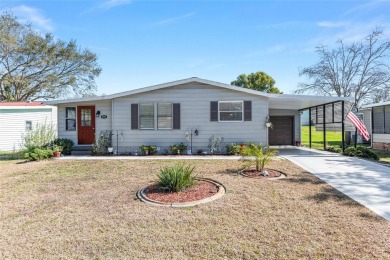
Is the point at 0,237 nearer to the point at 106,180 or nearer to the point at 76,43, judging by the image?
the point at 106,180

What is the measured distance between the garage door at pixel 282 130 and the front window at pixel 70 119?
37.5 feet

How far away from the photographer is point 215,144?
36.1ft

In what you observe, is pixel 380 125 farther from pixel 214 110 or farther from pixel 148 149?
pixel 148 149

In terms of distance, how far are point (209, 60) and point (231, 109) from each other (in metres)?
6.85

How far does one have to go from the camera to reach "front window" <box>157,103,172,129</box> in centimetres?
1118

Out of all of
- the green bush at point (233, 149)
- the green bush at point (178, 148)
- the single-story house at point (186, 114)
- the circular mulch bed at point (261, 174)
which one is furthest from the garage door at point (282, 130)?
the circular mulch bed at point (261, 174)

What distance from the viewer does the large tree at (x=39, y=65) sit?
853 inches

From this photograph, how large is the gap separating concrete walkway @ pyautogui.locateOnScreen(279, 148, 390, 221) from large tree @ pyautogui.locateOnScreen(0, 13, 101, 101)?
2456 centimetres

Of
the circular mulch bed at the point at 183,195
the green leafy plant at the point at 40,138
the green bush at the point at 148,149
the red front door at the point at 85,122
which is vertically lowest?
the circular mulch bed at the point at 183,195

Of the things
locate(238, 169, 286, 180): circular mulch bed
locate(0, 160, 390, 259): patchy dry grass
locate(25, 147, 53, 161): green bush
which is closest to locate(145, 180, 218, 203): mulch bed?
locate(0, 160, 390, 259): patchy dry grass

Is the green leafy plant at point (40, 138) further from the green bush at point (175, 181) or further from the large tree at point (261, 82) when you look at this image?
the large tree at point (261, 82)

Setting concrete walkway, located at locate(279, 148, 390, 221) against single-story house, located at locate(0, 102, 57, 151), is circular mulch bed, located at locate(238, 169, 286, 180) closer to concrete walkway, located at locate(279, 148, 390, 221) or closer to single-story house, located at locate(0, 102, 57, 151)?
concrete walkway, located at locate(279, 148, 390, 221)

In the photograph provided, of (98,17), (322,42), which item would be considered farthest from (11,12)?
(322,42)

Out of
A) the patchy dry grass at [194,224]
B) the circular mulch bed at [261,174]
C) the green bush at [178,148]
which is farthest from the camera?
the green bush at [178,148]
